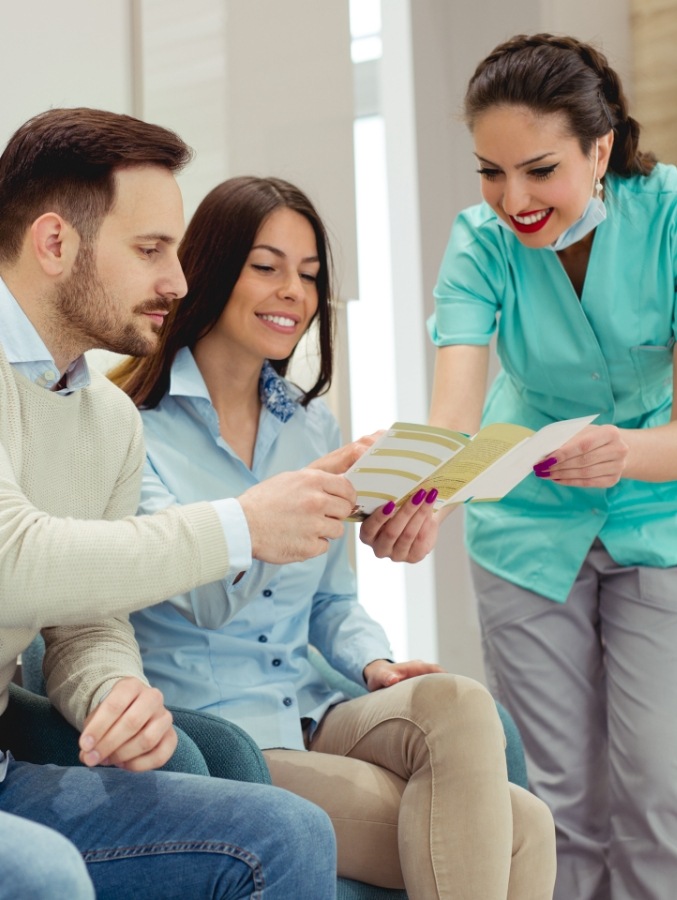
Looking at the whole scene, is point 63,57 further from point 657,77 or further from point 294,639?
point 657,77

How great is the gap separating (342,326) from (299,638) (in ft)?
3.98

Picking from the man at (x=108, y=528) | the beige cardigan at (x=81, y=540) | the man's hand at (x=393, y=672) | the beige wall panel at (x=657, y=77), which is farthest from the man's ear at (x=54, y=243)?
the beige wall panel at (x=657, y=77)

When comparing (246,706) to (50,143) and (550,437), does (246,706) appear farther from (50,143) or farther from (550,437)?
(50,143)

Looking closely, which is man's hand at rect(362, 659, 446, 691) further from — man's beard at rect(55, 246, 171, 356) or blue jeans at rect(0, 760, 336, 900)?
man's beard at rect(55, 246, 171, 356)

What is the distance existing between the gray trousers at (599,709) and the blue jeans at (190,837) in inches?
37.3

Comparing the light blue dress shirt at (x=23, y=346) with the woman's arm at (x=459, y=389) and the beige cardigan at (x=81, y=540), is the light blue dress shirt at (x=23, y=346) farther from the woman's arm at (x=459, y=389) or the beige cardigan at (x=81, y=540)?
the woman's arm at (x=459, y=389)

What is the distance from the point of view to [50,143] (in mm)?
1410

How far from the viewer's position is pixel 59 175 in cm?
142

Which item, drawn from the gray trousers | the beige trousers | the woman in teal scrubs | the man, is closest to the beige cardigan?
the man

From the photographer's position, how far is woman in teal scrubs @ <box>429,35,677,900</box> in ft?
6.21

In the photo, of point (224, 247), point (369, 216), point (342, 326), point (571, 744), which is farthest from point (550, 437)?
point (369, 216)

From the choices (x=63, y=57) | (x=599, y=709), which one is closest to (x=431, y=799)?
(x=599, y=709)

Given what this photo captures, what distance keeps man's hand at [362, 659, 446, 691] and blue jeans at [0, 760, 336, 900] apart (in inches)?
20.9

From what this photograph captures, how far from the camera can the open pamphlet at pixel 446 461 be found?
137cm
